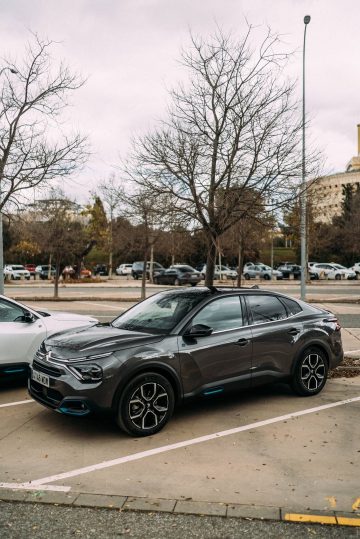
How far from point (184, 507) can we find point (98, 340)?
7.12 ft

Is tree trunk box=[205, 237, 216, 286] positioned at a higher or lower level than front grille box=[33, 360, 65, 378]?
higher

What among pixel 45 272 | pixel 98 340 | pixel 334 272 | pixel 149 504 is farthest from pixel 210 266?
pixel 45 272

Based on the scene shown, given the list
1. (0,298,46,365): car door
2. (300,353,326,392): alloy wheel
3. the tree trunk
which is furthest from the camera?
the tree trunk

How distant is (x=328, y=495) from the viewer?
398 centimetres

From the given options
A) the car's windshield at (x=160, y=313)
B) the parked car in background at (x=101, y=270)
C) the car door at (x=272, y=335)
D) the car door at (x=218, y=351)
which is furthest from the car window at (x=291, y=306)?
the parked car in background at (x=101, y=270)

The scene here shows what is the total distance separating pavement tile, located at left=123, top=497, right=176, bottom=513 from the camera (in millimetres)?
3738

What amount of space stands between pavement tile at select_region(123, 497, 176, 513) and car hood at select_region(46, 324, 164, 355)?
1677mm

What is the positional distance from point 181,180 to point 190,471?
18.3 feet

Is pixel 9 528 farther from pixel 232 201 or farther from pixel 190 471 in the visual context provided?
pixel 232 201

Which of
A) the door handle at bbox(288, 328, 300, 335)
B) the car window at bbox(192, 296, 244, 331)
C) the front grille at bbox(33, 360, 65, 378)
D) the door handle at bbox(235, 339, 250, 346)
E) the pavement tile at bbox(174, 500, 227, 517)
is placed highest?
the car window at bbox(192, 296, 244, 331)

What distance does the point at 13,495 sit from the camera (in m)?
3.96

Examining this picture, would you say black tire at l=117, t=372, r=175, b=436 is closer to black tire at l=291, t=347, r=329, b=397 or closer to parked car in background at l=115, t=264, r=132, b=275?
black tire at l=291, t=347, r=329, b=397

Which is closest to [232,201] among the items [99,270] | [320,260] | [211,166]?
[211,166]

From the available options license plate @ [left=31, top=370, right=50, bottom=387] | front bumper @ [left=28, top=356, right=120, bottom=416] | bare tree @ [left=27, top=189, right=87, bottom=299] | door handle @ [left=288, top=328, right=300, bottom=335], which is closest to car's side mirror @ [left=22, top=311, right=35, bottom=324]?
license plate @ [left=31, top=370, right=50, bottom=387]
